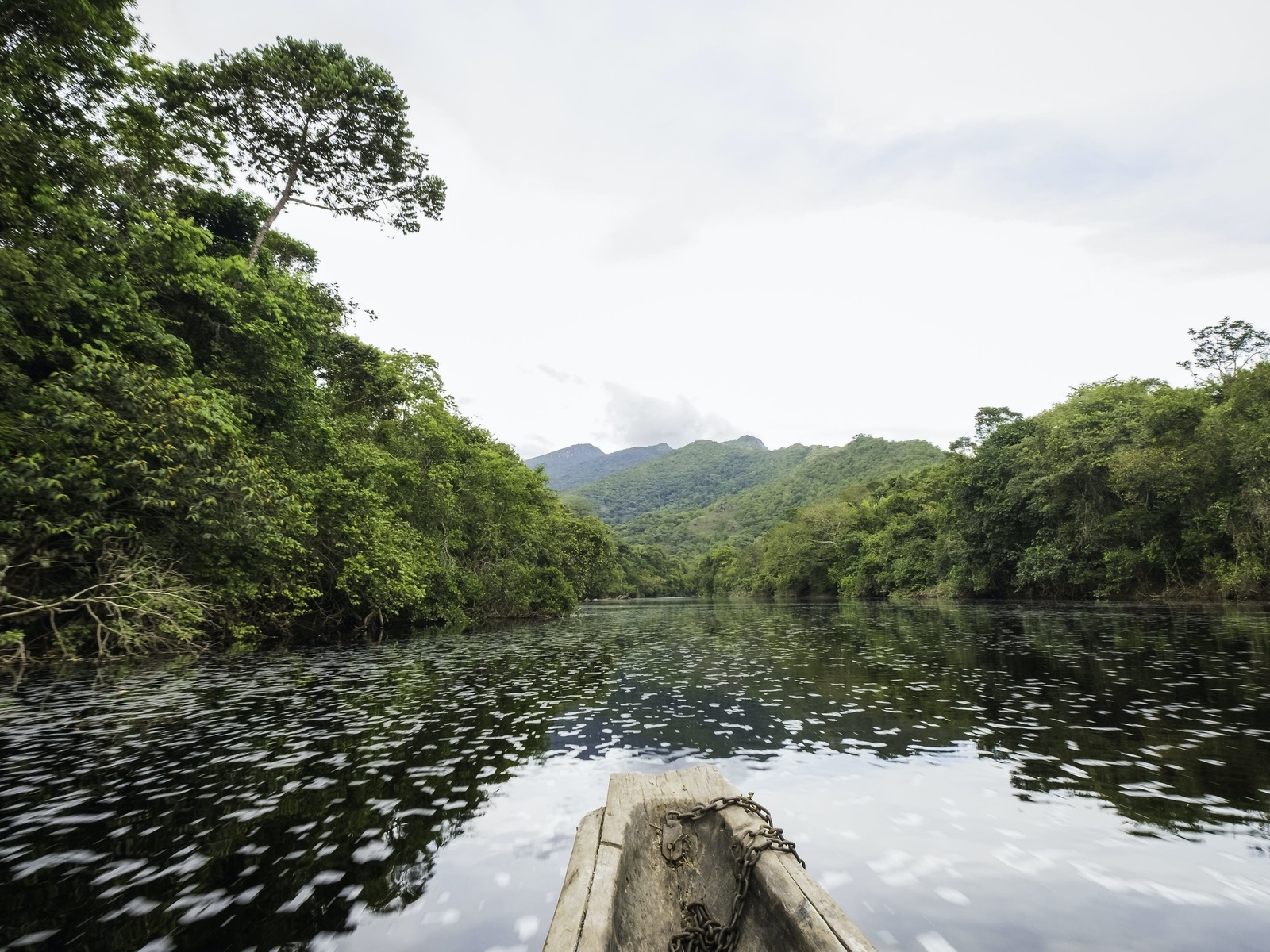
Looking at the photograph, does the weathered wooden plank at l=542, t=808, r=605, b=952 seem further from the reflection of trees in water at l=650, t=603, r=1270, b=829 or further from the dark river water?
the reflection of trees in water at l=650, t=603, r=1270, b=829

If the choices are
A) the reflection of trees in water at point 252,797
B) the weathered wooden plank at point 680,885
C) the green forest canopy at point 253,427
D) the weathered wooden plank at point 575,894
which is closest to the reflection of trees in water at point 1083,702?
the reflection of trees in water at point 252,797

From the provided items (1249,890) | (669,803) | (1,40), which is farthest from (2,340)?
(1249,890)

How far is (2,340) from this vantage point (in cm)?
1352

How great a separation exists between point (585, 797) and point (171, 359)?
66.4 feet

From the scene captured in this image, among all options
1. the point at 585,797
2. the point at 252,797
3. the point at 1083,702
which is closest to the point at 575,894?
the point at 585,797

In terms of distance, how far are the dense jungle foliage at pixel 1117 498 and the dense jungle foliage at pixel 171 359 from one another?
45202 mm

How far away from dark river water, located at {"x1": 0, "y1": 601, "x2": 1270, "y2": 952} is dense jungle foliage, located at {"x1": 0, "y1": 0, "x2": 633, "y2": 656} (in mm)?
3861

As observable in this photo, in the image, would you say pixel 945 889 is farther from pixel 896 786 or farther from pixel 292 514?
pixel 292 514

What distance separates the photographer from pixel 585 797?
8117 mm

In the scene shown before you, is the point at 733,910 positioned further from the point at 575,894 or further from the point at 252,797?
the point at 252,797

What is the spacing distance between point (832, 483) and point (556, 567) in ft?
411

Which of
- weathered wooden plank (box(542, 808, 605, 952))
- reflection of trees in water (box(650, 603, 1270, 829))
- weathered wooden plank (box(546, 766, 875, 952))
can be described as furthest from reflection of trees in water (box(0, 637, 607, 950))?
reflection of trees in water (box(650, 603, 1270, 829))

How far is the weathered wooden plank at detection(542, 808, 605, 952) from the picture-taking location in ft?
10.4

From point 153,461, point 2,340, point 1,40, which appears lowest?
point 153,461
